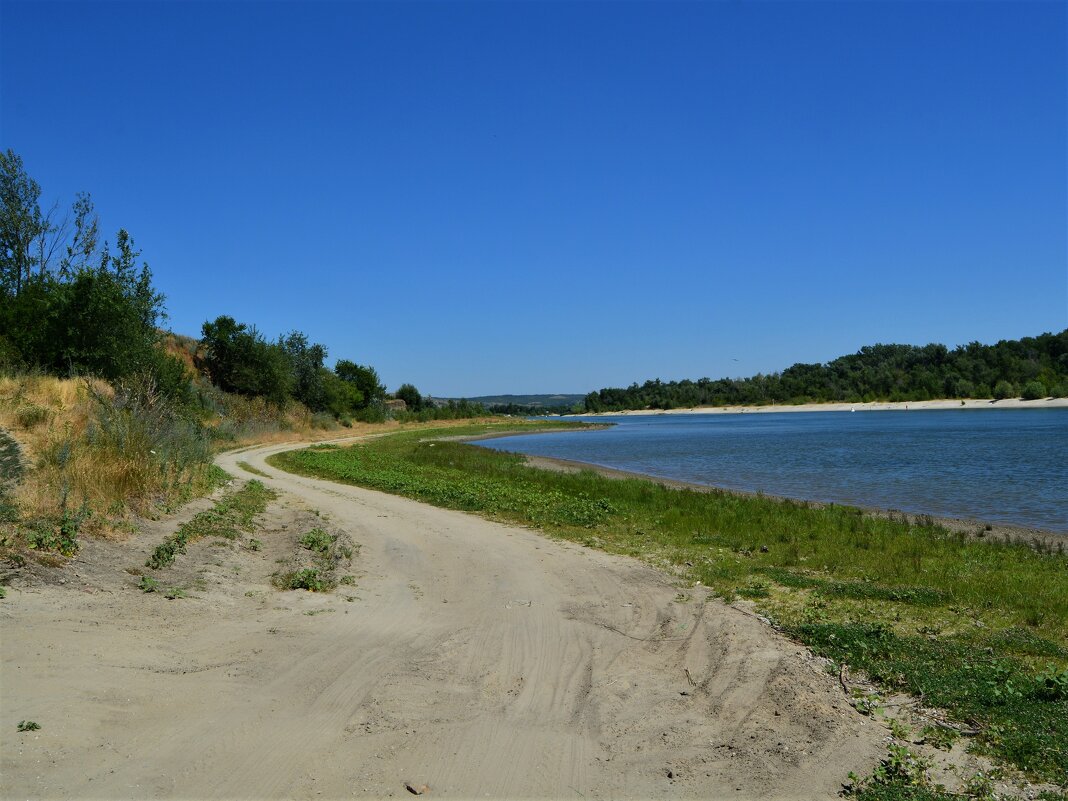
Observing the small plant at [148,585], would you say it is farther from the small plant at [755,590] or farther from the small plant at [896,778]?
the small plant at [755,590]

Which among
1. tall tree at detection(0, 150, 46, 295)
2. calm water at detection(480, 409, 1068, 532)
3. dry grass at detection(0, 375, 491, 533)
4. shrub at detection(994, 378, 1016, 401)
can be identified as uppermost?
tall tree at detection(0, 150, 46, 295)

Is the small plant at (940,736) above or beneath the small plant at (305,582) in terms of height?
beneath

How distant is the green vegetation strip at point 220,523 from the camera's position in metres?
8.92

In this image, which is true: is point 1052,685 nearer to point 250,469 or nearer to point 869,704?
point 869,704

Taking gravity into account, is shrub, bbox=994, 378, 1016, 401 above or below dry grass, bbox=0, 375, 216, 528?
above

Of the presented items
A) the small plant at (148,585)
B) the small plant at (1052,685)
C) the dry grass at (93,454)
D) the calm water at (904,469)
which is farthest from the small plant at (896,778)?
the calm water at (904,469)

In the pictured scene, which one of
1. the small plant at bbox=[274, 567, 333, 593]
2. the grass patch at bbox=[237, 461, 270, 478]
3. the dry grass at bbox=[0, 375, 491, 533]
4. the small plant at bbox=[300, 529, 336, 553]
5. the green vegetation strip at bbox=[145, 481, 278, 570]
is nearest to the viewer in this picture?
the green vegetation strip at bbox=[145, 481, 278, 570]

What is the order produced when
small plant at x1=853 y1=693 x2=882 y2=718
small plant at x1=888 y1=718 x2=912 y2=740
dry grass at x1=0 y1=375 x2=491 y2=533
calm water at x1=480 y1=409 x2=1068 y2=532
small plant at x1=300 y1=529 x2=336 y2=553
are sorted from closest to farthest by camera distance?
small plant at x1=888 y1=718 x2=912 y2=740, small plant at x1=853 y1=693 x2=882 y2=718, dry grass at x1=0 y1=375 x2=491 y2=533, small plant at x1=300 y1=529 x2=336 y2=553, calm water at x1=480 y1=409 x2=1068 y2=532

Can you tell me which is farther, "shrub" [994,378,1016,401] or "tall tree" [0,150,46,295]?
"shrub" [994,378,1016,401]

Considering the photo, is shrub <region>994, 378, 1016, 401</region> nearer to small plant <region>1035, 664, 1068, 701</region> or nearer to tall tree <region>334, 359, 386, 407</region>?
tall tree <region>334, 359, 386, 407</region>

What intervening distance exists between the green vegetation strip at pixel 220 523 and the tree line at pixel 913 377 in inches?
4542

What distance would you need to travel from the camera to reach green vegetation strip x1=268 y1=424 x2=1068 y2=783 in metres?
5.82

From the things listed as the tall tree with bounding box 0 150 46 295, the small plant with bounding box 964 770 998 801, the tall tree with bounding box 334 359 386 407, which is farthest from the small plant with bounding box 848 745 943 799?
the tall tree with bounding box 334 359 386 407

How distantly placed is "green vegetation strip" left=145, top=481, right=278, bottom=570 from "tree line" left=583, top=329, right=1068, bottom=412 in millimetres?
115367
